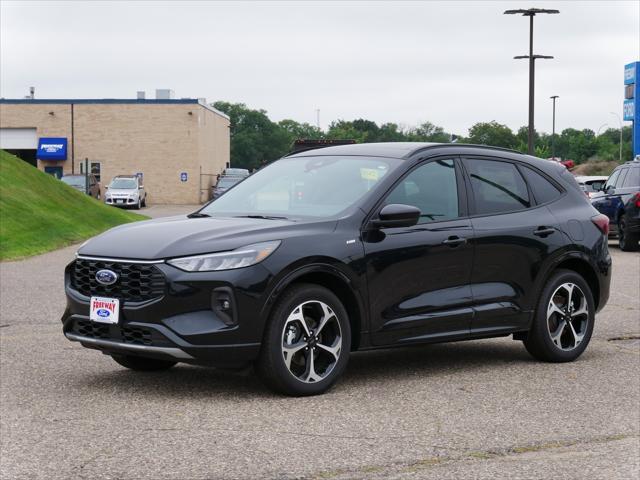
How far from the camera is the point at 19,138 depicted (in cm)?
7506

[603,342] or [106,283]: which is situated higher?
[106,283]

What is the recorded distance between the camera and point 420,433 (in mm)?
6273

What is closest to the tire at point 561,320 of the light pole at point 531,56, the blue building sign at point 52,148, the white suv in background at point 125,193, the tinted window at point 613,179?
the tinted window at point 613,179

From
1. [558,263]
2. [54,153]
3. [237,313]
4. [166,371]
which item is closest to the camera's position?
[237,313]

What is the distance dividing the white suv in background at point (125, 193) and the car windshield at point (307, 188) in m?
49.4

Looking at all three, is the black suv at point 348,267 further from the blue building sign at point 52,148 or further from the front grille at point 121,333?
the blue building sign at point 52,148

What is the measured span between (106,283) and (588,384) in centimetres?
343

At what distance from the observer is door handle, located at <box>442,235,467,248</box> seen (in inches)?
319

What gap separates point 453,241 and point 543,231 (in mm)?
1032

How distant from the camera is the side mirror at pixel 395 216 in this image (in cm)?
759

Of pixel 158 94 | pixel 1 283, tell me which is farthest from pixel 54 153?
pixel 1 283

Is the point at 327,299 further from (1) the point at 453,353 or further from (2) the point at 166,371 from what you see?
(1) the point at 453,353

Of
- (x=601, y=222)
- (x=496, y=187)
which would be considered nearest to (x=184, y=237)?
(x=496, y=187)

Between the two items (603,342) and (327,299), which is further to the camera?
(603,342)
